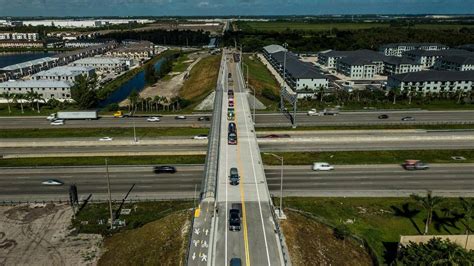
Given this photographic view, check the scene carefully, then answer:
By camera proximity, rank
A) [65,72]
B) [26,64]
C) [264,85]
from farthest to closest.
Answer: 1. [26,64]
2. [65,72]
3. [264,85]

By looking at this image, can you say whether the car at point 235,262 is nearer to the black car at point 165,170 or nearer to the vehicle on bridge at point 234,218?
the vehicle on bridge at point 234,218

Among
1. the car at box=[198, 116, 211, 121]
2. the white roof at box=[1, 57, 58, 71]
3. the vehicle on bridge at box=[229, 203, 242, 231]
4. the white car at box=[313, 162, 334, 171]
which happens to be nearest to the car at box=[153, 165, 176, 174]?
the vehicle on bridge at box=[229, 203, 242, 231]

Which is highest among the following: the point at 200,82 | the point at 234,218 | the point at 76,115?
the point at 200,82

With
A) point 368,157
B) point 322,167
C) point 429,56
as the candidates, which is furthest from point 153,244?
point 429,56

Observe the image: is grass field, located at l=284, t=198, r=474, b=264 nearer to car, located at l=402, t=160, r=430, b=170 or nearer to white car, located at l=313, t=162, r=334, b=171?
white car, located at l=313, t=162, r=334, b=171

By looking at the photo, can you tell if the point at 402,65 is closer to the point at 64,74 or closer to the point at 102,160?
the point at 102,160

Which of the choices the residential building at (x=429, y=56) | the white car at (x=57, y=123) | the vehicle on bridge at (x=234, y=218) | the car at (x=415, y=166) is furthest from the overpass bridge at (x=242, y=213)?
the residential building at (x=429, y=56)

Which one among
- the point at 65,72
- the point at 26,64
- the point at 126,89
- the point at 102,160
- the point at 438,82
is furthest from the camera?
the point at 26,64
